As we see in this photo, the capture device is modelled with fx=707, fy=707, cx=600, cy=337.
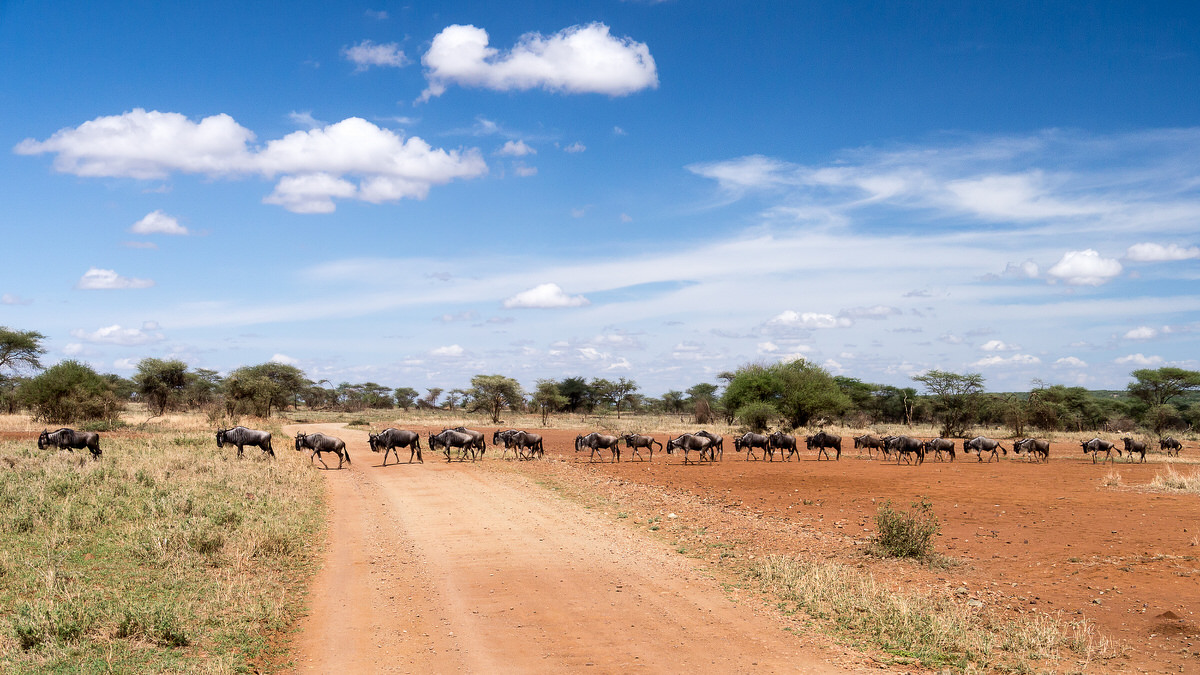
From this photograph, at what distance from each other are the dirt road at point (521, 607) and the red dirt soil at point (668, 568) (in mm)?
39

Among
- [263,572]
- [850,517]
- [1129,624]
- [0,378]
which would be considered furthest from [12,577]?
[0,378]

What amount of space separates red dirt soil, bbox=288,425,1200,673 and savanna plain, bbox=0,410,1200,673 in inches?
2.2

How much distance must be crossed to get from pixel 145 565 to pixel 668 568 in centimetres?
798

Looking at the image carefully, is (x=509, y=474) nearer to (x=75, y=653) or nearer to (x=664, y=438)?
(x=75, y=653)

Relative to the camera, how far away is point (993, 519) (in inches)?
679

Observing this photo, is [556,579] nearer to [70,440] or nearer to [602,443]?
[70,440]

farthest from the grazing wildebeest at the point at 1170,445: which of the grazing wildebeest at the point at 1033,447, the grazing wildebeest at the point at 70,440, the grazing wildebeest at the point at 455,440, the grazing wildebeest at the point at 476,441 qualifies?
the grazing wildebeest at the point at 70,440

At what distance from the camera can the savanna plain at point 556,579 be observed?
7715mm

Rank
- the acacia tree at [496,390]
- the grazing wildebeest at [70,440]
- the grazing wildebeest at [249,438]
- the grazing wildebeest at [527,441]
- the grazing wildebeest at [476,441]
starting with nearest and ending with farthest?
the grazing wildebeest at [70,440] → the grazing wildebeest at [249,438] → the grazing wildebeest at [476,441] → the grazing wildebeest at [527,441] → the acacia tree at [496,390]

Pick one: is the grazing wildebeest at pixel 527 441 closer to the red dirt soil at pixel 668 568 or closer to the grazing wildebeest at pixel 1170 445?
the red dirt soil at pixel 668 568

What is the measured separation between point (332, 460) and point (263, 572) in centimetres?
1982

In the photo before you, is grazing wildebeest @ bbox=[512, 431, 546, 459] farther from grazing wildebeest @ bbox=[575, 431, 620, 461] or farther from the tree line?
the tree line

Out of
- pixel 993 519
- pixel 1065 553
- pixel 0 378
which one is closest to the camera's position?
pixel 1065 553

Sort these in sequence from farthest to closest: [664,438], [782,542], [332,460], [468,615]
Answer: [664,438] → [332,460] → [782,542] → [468,615]
